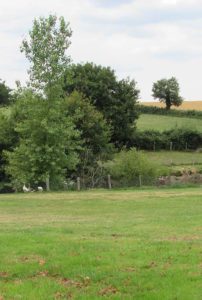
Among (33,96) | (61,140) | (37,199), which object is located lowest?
(37,199)

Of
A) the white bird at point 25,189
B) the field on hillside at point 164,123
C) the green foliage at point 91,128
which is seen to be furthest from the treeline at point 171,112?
the white bird at point 25,189

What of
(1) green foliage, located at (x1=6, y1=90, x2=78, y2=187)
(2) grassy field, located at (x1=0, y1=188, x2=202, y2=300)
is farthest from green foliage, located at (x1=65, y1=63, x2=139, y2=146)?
(2) grassy field, located at (x1=0, y1=188, x2=202, y2=300)

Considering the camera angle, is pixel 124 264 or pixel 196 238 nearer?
pixel 124 264

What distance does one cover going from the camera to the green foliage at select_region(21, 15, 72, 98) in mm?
39000

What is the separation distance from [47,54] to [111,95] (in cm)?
3224

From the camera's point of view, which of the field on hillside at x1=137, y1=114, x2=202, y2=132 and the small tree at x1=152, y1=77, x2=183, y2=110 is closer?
the field on hillside at x1=137, y1=114, x2=202, y2=132

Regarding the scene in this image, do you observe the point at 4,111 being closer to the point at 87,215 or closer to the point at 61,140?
the point at 61,140

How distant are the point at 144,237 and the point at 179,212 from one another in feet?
25.4

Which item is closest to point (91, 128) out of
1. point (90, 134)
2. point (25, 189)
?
point (90, 134)

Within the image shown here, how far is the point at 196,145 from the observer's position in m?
78.7

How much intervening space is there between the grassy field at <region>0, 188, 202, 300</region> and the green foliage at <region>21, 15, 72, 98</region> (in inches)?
756

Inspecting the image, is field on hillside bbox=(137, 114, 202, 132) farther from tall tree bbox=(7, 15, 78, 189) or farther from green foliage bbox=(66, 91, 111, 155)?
tall tree bbox=(7, 15, 78, 189)

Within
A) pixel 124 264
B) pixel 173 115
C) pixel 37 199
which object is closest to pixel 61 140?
pixel 37 199

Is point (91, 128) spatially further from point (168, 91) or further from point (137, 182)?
point (168, 91)
